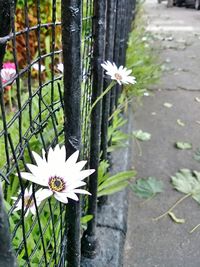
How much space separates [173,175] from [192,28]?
16.0 ft

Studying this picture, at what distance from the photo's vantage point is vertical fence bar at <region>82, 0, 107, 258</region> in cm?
96

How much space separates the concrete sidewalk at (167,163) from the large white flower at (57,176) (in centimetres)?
88

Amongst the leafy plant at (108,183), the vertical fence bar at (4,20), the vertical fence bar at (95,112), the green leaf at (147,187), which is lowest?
the green leaf at (147,187)

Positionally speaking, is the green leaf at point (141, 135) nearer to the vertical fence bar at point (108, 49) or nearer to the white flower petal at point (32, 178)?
the vertical fence bar at point (108, 49)

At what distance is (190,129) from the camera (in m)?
2.44

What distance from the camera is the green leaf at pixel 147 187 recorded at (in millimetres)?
1757

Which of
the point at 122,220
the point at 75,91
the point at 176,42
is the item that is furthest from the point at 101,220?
the point at 176,42

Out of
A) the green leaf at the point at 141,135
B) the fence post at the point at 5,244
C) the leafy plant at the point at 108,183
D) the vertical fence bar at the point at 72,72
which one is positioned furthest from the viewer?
the green leaf at the point at 141,135

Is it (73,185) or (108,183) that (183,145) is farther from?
(73,185)

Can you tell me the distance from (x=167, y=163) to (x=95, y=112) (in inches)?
42.6

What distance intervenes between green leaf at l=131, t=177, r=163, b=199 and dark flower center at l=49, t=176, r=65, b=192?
1222mm

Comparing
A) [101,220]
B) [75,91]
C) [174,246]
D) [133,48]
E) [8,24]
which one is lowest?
[174,246]

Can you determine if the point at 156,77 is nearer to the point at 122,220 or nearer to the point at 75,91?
the point at 122,220

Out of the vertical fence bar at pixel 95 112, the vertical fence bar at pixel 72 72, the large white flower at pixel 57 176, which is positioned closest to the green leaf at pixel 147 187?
the vertical fence bar at pixel 95 112
